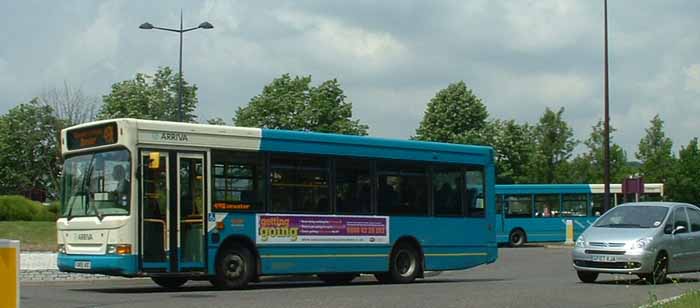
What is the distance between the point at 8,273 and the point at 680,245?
680 inches

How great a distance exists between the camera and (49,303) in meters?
15.8

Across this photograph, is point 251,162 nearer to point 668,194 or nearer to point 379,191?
point 379,191

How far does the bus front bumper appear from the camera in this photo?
18.2m

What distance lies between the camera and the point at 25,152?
97312 mm

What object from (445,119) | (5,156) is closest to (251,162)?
(445,119)

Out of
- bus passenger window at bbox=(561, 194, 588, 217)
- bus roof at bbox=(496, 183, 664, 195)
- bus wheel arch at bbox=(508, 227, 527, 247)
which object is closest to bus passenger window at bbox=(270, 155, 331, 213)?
bus roof at bbox=(496, 183, 664, 195)

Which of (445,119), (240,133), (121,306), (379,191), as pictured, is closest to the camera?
(121,306)

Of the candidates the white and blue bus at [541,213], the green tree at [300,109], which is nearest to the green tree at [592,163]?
the green tree at [300,109]

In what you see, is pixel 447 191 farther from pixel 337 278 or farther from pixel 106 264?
pixel 106 264

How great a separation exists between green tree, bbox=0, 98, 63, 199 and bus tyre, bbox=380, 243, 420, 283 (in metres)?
74.8

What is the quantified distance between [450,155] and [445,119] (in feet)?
167

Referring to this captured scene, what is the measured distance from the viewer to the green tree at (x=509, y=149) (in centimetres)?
7444

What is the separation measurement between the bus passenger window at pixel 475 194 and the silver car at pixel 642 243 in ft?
10.1

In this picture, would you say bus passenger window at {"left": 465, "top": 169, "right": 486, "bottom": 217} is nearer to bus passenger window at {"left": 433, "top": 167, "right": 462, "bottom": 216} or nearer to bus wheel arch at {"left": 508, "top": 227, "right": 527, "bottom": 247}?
bus passenger window at {"left": 433, "top": 167, "right": 462, "bottom": 216}
